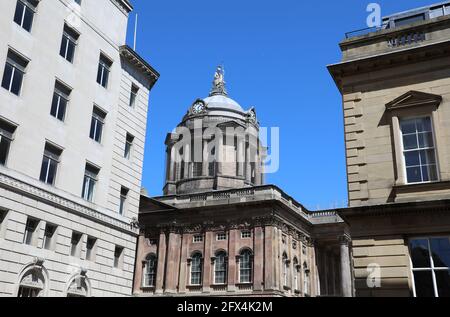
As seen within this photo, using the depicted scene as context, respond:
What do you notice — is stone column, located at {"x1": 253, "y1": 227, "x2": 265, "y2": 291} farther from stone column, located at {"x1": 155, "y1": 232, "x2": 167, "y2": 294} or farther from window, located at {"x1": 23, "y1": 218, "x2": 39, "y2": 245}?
window, located at {"x1": 23, "y1": 218, "x2": 39, "y2": 245}

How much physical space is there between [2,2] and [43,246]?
37.1ft

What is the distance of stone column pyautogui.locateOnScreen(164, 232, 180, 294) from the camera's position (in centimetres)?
4897

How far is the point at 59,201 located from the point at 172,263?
1080 inches

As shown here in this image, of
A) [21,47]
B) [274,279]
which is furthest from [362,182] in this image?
[274,279]

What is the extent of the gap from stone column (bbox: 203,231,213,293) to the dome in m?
21.5

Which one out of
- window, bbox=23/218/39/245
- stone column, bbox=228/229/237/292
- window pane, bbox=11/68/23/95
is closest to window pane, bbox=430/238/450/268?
window, bbox=23/218/39/245

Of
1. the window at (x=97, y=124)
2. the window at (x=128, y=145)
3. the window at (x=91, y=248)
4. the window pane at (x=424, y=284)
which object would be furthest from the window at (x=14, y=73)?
the window pane at (x=424, y=284)

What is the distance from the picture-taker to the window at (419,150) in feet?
62.5

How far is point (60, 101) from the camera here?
25641mm

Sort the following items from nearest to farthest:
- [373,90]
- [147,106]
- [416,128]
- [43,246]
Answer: [416,128] → [373,90] → [43,246] → [147,106]

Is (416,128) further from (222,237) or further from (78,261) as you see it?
(222,237)

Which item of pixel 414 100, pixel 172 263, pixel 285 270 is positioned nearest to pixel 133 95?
pixel 414 100

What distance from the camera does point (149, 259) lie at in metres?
52.3

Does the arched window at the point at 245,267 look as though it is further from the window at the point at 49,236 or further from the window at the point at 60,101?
the window at the point at 60,101
